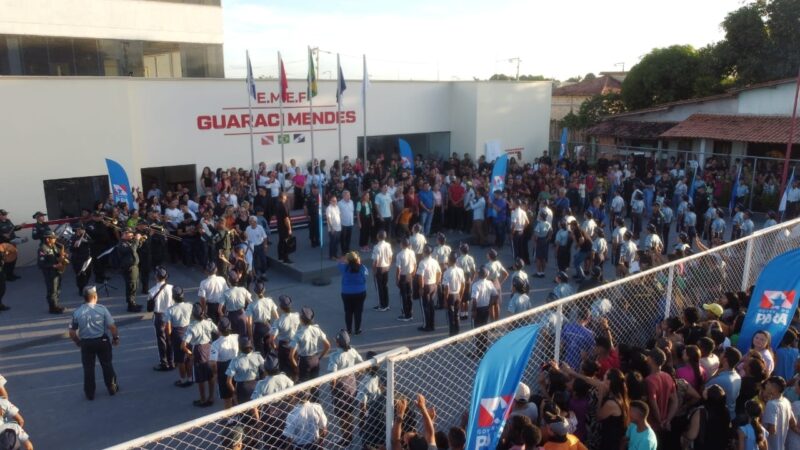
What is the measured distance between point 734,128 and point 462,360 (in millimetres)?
20038

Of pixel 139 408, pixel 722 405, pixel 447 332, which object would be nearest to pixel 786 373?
pixel 722 405

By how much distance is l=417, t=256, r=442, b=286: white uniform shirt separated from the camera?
32.0 feet

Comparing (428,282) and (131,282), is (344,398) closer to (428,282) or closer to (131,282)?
(428,282)

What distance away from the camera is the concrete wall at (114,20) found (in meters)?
18.7

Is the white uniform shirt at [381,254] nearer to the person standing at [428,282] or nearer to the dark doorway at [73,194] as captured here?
the person standing at [428,282]

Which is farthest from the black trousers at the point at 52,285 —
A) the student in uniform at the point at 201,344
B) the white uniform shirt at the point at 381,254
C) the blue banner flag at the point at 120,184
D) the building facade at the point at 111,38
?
the building facade at the point at 111,38

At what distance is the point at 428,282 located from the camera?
9.75 m

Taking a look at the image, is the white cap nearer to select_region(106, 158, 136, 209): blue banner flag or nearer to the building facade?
select_region(106, 158, 136, 209): blue banner flag

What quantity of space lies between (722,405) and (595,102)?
2936cm

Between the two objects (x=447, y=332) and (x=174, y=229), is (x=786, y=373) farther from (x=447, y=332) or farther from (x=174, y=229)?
(x=174, y=229)

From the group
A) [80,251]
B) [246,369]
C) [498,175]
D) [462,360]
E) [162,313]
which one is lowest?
[462,360]

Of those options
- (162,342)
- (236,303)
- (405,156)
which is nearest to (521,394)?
(236,303)

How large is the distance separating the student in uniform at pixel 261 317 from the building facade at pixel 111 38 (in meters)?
15.1

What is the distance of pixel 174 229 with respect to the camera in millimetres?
13359
